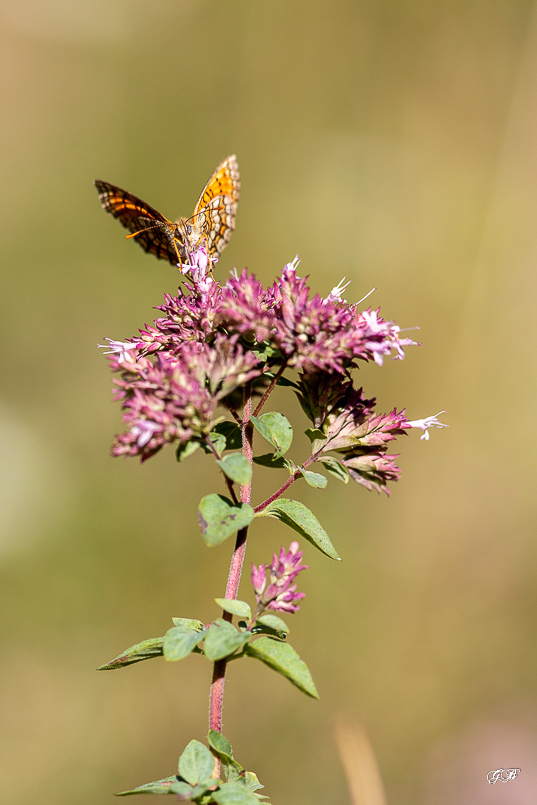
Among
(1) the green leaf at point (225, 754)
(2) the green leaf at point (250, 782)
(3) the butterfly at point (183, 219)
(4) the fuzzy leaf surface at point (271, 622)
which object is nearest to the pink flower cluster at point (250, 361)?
(4) the fuzzy leaf surface at point (271, 622)

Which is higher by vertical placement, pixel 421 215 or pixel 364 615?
pixel 421 215

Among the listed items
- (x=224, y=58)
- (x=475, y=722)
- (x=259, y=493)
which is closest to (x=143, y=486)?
(x=259, y=493)

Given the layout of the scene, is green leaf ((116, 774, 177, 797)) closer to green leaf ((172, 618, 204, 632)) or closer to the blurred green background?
green leaf ((172, 618, 204, 632))

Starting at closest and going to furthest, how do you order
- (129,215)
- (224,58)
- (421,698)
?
(129,215), (421,698), (224,58)

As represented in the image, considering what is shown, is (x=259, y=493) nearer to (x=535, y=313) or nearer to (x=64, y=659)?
(x=64, y=659)
